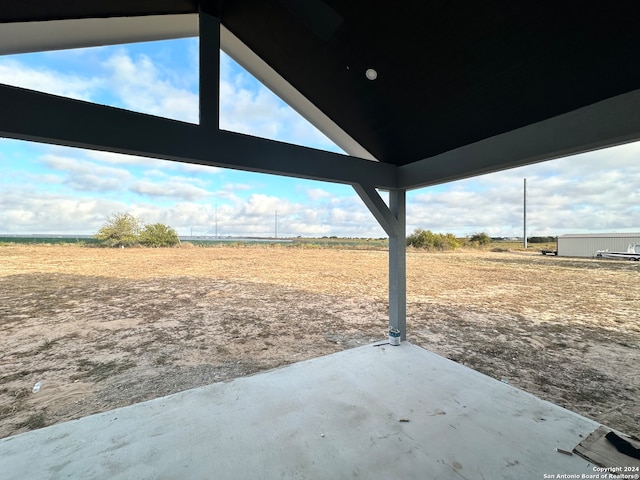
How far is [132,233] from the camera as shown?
12203 millimetres

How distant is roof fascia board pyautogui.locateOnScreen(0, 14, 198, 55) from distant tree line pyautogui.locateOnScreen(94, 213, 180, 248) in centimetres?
1234

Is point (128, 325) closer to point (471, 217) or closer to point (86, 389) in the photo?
point (86, 389)

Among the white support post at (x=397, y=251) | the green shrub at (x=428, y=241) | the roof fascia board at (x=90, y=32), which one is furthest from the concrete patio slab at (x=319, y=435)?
the green shrub at (x=428, y=241)

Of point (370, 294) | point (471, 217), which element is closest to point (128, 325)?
point (370, 294)

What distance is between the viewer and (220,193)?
13.5m

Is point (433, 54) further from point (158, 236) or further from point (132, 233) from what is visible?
point (158, 236)

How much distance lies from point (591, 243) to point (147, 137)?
51.6 feet

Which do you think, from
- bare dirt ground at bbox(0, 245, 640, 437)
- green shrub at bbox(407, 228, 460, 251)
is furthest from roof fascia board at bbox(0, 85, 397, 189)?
green shrub at bbox(407, 228, 460, 251)

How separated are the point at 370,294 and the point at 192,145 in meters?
5.07

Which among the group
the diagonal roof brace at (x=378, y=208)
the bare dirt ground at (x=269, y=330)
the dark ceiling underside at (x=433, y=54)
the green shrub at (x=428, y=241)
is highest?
the dark ceiling underside at (x=433, y=54)

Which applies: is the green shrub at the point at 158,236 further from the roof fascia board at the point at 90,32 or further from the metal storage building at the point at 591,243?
the metal storage building at the point at 591,243

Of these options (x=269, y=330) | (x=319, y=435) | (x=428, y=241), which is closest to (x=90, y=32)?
(x=319, y=435)

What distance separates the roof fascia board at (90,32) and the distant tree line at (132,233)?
40.5ft

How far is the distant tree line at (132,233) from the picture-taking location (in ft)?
37.9
